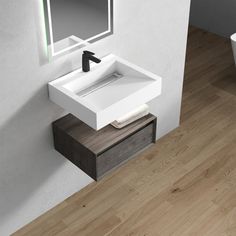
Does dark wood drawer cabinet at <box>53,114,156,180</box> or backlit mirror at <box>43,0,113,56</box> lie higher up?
backlit mirror at <box>43,0,113,56</box>

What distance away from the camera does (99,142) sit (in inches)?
85.3

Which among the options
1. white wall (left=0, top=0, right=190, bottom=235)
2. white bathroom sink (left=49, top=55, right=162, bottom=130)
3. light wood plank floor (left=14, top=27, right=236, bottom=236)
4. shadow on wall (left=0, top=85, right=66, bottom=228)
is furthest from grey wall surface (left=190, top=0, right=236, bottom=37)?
shadow on wall (left=0, top=85, right=66, bottom=228)

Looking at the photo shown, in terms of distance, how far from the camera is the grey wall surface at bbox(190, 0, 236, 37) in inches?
164

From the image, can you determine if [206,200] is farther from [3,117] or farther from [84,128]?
[3,117]

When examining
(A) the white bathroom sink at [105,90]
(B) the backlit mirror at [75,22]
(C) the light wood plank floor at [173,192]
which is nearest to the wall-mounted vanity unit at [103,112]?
(A) the white bathroom sink at [105,90]

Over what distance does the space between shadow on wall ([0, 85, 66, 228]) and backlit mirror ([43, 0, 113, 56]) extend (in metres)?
0.24

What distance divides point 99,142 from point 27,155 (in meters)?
0.39

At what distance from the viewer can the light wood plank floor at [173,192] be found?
2.47 metres

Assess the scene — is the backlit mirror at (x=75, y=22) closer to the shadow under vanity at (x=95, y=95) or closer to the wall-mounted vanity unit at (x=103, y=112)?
the shadow under vanity at (x=95, y=95)

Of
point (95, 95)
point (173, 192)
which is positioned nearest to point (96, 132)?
point (95, 95)

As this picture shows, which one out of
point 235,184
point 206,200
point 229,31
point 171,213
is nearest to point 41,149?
point 171,213

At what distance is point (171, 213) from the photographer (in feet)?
8.36

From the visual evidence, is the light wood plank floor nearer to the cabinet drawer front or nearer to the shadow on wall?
the shadow on wall

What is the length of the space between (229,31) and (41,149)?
2582 millimetres
